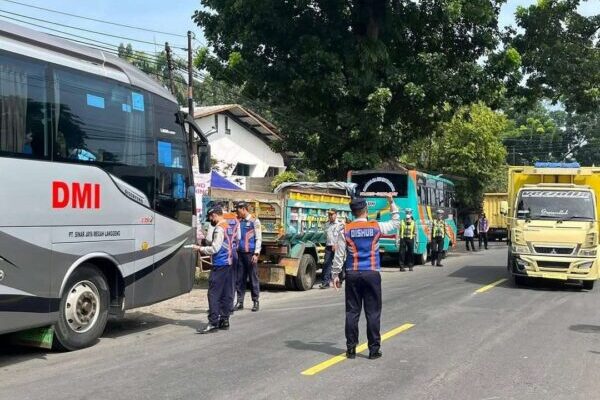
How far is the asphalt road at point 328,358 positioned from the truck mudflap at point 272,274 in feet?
7.79

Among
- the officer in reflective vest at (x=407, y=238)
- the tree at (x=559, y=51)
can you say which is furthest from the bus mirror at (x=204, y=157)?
the tree at (x=559, y=51)

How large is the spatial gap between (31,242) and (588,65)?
22086 millimetres

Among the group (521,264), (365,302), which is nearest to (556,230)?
(521,264)

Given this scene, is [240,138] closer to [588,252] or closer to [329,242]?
[329,242]

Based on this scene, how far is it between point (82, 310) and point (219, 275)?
201 centimetres

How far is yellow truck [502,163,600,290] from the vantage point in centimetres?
1361

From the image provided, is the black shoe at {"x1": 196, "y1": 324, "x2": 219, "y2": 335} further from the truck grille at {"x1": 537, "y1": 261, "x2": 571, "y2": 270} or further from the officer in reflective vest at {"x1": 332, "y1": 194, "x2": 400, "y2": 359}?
the truck grille at {"x1": 537, "y1": 261, "x2": 571, "y2": 270}

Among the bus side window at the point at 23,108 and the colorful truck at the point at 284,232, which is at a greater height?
the bus side window at the point at 23,108

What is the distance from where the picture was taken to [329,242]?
48.1 feet

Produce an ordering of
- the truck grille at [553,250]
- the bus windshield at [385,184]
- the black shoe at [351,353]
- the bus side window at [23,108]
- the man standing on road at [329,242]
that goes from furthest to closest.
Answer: the bus windshield at [385,184] < the man standing on road at [329,242] < the truck grille at [553,250] < the black shoe at [351,353] < the bus side window at [23,108]

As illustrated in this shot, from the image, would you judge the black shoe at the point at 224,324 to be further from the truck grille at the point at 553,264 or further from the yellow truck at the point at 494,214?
the yellow truck at the point at 494,214

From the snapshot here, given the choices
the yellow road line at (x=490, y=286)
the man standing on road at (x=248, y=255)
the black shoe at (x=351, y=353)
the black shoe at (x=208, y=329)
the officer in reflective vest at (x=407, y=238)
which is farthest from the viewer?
the officer in reflective vest at (x=407, y=238)

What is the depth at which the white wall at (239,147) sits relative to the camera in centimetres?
3460

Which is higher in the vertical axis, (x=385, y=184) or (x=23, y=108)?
(x=23, y=108)
